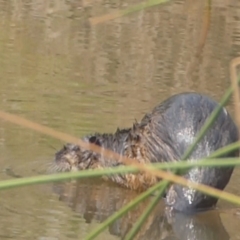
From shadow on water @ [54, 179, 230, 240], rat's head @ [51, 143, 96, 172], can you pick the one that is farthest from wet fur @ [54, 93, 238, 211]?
shadow on water @ [54, 179, 230, 240]

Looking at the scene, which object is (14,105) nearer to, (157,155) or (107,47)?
(157,155)

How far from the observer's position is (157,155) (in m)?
5.44

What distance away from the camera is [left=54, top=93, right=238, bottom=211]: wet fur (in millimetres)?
5125

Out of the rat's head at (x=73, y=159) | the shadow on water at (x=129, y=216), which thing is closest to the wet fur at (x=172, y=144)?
the rat's head at (x=73, y=159)

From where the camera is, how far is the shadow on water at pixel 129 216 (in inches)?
181

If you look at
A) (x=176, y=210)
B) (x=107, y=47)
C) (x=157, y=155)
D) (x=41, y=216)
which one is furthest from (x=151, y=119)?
(x=107, y=47)

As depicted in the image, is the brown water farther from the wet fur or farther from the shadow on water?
the wet fur

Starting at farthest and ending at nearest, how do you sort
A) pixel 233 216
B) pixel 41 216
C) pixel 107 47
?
pixel 107 47
pixel 233 216
pixel 41 216

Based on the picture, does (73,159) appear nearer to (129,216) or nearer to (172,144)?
(172,144)

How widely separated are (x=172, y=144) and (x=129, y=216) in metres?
0.68

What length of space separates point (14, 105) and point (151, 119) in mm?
1431

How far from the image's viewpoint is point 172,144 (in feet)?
17.5

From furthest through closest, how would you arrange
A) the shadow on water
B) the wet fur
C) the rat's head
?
the rat's head, the wet fur, the shadow on water

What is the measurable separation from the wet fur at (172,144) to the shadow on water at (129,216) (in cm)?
10
